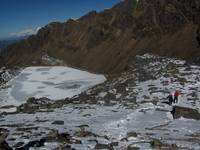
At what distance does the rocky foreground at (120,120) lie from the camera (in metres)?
17.1

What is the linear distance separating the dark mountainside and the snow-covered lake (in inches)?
258

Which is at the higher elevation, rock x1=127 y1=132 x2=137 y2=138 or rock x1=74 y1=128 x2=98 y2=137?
rock x1=74 y1=128 x2=98 y2=137

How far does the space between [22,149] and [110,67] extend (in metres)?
55.9

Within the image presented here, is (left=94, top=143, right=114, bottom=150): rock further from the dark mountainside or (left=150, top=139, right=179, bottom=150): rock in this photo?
the dark mountainside

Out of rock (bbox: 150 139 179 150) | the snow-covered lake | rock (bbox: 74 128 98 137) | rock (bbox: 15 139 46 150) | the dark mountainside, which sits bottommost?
rock (bbox: 150 139 179 150)

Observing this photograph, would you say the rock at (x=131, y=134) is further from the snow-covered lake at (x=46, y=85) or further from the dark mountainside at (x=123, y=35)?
the dark mountainside at (x=123, y=35)

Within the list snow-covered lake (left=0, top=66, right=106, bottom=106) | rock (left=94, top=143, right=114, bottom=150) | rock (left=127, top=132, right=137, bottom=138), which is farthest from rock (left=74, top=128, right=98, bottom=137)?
snow-covered lake (left=0, top=66, right=106, bottom=106)

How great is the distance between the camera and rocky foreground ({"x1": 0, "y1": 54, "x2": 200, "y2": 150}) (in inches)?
674

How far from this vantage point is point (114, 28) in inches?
3487

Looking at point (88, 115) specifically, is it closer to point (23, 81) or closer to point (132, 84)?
point (132, 84)

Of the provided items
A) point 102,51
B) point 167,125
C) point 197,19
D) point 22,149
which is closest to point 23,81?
point 102,51

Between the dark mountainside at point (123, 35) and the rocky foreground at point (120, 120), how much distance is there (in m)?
14.9

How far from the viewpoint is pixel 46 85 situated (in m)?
58.6

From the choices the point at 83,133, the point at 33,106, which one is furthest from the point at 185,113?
the point at 33,106
